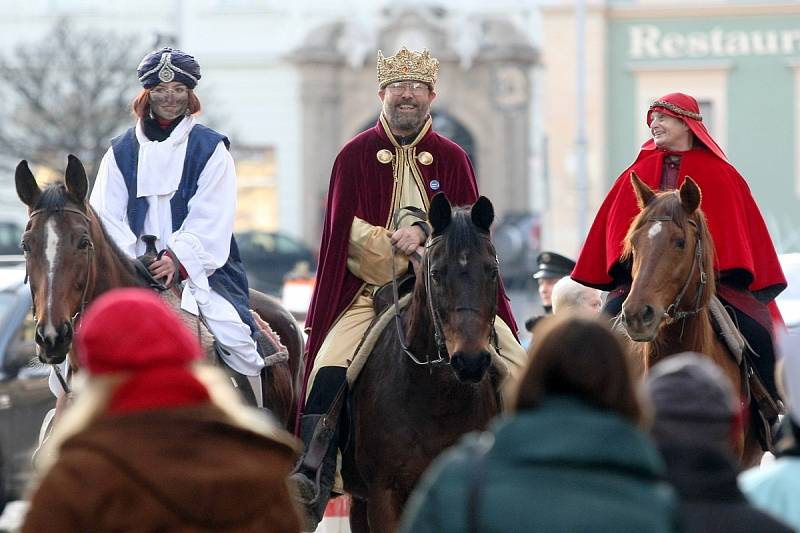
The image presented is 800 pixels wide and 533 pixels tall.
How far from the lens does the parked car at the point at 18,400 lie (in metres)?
12.5

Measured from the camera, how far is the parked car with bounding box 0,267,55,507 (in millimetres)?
12531

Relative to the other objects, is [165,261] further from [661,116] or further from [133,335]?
[133,335]

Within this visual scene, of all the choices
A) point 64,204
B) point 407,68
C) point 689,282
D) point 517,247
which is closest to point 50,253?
point 64,204

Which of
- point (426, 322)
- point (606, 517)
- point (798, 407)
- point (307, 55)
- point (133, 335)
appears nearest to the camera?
point (606, 517)

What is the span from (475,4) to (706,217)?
38.0 m

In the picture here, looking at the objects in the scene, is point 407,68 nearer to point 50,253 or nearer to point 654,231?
point 654,231

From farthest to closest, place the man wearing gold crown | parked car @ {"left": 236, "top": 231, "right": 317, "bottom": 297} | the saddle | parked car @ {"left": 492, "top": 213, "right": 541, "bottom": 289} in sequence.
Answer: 1. parked car @ {"left": 492, "top": 213, "right": 541, "bottom": 289}
2. parked car @ {"left": 236, "top": 231, "right": 317, "bottom": 297}
3. the man wearing gold crown
4. the saddle

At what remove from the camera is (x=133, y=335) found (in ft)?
→ 14.2

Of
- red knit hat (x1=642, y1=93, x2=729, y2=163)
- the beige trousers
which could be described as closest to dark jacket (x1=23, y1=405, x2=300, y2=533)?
the beige trousers

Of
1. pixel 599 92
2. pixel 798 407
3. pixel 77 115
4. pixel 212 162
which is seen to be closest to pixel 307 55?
pixel 599 92

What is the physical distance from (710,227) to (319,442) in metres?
2.36

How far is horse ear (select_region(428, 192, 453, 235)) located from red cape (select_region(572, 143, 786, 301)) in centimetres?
171

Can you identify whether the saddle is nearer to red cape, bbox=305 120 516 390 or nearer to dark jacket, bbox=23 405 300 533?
red cape, bbox=305 120 516 390

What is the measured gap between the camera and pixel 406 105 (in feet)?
30.3
